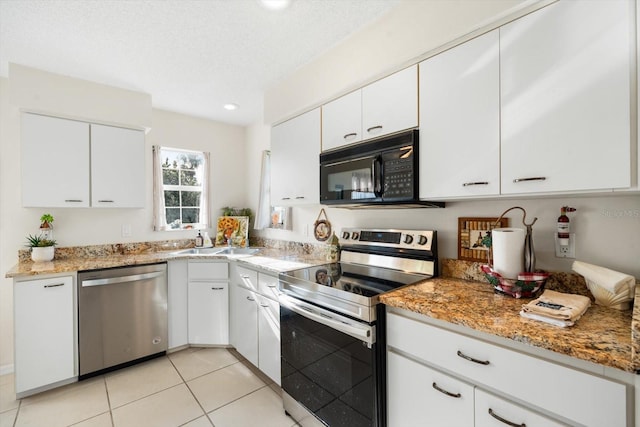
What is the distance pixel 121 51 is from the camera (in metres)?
2.07

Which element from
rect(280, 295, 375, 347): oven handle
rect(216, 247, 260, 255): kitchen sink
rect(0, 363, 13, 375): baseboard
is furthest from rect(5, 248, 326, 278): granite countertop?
rect(0, 363, 13, 375): baseboard

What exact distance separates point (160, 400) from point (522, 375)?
7.49 ft

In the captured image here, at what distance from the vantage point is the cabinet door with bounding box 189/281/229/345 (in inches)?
109

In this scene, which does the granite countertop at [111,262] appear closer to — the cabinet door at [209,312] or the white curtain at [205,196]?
the cabinet door at [209,312]

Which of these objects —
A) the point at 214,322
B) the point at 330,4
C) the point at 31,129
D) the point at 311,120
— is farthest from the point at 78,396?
the point at 330,4

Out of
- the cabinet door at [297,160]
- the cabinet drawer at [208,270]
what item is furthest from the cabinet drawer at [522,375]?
the cabinet drawer at [208,270]

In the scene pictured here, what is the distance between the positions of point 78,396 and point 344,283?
7.17ft

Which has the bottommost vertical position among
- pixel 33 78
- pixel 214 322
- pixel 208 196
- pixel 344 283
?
pixel 214 322

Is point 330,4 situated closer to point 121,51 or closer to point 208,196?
point 121,51

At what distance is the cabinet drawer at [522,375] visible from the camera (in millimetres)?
851

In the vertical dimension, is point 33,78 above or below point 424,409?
above

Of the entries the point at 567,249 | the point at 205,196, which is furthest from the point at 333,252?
the point at 205,196

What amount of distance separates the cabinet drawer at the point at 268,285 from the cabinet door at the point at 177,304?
3.10 ft

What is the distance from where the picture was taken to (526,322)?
1.06 metres
